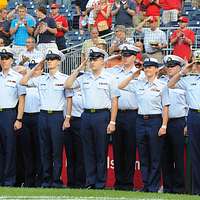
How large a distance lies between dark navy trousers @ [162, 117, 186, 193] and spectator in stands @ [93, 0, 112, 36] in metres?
7.40

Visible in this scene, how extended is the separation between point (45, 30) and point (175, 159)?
24.4 feet

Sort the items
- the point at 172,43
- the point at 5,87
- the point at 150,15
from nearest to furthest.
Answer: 1. the point at 5,87
2. the point at 172,43
3. the point at 150,15

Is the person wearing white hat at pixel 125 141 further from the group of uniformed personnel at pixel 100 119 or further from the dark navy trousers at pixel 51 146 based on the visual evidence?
the dark navy trousers at pixel 51 146

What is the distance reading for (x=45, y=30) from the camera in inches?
883

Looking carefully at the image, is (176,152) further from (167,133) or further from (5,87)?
(5,87)

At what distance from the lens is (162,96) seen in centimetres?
1573

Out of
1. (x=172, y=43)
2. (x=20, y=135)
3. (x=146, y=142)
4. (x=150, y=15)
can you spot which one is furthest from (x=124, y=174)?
(x=150, y=15)

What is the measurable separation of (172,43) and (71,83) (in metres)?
5.01

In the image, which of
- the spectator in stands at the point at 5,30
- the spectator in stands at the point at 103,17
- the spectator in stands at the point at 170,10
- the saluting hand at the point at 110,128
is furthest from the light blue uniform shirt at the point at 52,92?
the spectator in stands at the point at 170,10

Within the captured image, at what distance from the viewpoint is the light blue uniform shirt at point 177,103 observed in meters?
15.9

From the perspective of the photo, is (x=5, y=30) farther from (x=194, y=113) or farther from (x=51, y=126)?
(x=194, y=113)

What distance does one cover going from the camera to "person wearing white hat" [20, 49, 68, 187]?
53.3 ft

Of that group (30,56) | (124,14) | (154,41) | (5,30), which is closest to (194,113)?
(30,56)

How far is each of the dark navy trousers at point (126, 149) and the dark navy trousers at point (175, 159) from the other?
Answer: 0.60 m
